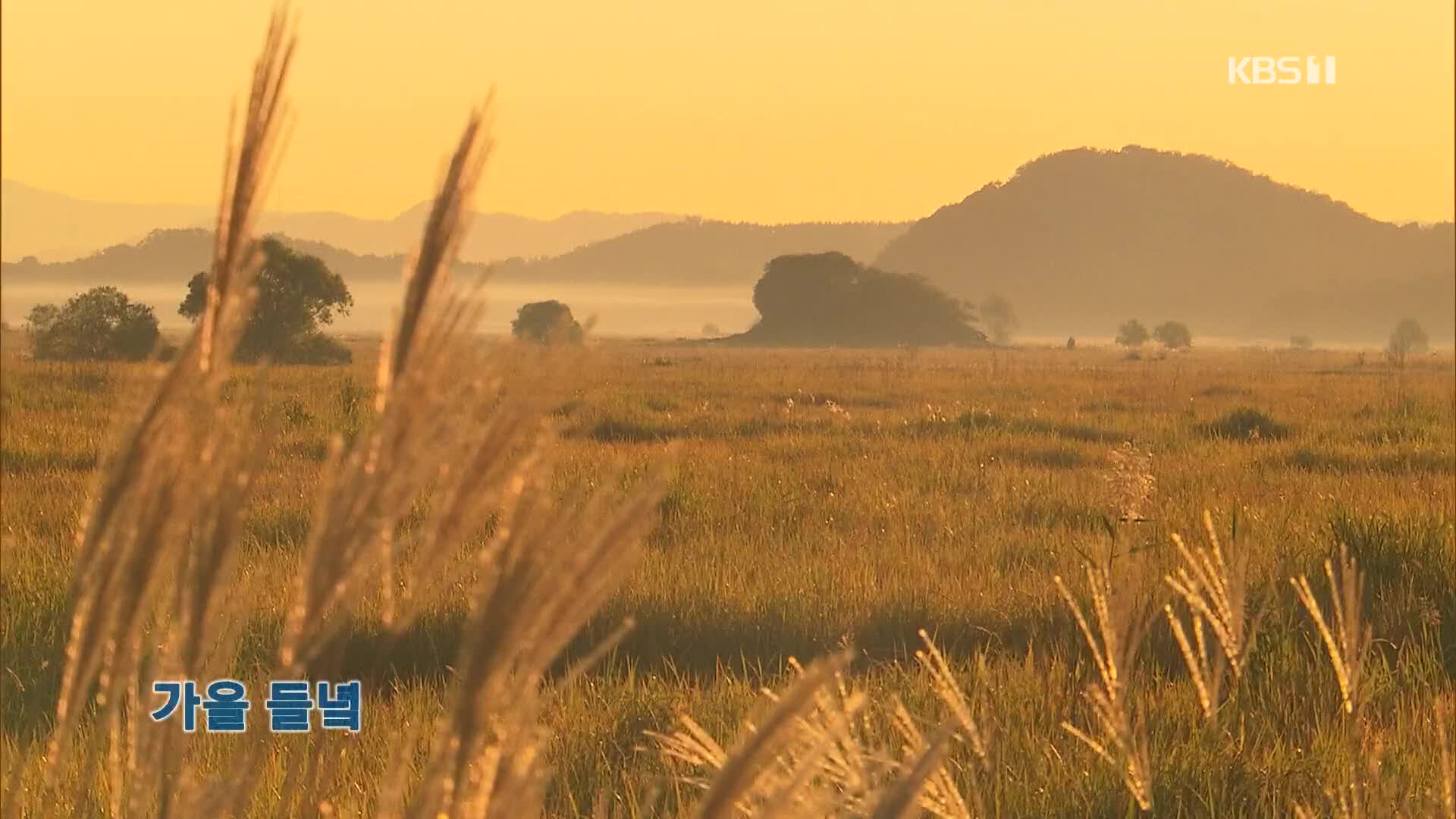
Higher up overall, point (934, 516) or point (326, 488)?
point (326, 488)

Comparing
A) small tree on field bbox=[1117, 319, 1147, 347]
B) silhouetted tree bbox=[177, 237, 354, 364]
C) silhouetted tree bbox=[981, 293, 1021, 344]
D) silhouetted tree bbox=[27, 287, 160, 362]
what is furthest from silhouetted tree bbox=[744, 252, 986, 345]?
silhouetted tree bbox=[27, 287, 160, 362]

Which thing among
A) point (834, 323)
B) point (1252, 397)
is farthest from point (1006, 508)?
point (834, 323)

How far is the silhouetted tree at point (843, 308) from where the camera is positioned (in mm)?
101125

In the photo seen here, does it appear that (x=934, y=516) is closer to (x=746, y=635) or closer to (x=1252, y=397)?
(x=746, y=635)

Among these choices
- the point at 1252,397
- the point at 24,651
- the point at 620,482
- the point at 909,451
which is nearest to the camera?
the point at 24,651

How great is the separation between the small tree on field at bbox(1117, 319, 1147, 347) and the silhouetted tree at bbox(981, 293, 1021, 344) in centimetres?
2776

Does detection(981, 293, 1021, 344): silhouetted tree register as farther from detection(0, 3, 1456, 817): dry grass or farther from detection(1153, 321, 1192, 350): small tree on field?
detection(0, 3, 1456, 817): dry grass

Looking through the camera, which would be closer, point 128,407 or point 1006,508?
point 128,407

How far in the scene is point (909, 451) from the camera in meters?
10.4

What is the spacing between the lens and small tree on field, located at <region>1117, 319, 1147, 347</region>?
381 feet

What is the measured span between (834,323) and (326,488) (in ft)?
332

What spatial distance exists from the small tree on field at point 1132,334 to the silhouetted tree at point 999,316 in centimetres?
2776

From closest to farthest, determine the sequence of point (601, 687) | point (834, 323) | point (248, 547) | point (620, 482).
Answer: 1. point (601, 687)
2. point (248, 547)
3. point (620, 482)
4. point (834, 323)

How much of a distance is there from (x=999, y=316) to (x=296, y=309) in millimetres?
126971
